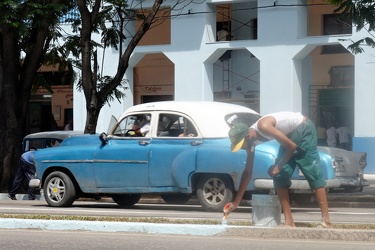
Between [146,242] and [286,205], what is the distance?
1970mm

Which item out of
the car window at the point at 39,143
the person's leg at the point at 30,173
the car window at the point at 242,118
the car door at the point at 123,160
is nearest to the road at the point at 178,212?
the car door at the point at 123,160

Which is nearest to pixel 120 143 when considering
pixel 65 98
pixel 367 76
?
pixel 367 76

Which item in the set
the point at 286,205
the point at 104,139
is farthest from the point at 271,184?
the point at 286,205

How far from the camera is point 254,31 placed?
121 feet

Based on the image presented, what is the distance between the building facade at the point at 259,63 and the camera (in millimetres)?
32812

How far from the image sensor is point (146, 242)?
11.1 m

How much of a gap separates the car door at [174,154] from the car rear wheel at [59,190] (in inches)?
66.3

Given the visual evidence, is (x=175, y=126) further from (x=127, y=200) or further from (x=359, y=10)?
(x=359, y=10)

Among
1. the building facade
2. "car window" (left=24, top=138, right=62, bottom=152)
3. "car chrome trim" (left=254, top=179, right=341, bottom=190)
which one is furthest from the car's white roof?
the building facade

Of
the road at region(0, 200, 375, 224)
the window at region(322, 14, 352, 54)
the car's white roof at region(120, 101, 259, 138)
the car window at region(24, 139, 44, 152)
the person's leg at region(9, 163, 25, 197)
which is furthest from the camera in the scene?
the window at region(322, 14, 352, 54)

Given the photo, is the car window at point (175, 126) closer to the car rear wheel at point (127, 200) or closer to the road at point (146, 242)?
the car rear wheel at point (127, 200)

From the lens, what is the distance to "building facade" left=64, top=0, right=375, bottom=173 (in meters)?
32.8

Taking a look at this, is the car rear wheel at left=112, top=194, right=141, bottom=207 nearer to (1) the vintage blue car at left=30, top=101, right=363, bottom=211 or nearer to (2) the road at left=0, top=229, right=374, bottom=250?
(1) the vintage blue car at left=30, top=101, right=363, bottom=211

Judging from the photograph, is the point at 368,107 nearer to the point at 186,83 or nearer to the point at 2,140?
the point at 186,83
